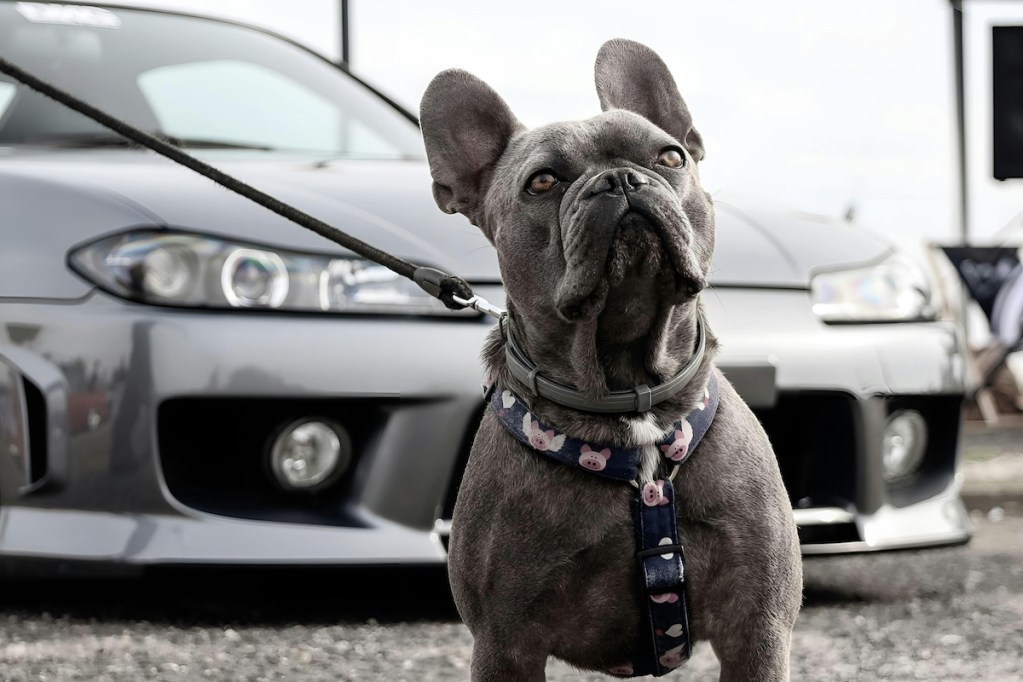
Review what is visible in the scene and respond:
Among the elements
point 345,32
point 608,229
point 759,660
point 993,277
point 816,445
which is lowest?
point 993,277

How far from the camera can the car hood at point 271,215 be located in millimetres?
3924

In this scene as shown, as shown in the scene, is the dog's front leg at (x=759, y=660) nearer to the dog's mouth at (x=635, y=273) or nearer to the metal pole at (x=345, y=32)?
the dog's mouth at (x=635, y=273)

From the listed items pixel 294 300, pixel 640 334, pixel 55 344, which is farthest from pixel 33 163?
pixel 640 334

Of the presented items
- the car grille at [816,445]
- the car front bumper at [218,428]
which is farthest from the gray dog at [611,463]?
the car grille at [816,445]

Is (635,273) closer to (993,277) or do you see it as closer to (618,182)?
(618,182)

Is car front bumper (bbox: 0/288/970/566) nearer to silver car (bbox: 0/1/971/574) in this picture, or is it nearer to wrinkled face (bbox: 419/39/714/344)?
silver car (bbox: 0/1/971/574)

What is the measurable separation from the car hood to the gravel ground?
862 mm

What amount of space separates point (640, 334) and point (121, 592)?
2366 millimetres

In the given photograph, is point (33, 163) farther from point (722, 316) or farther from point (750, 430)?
point (750, 430)

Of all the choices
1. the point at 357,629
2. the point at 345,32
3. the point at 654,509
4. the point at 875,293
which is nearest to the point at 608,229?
the point at 654,509

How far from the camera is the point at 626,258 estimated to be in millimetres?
2387

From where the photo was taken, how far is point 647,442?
2555 mm

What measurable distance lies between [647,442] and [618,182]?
0.45 meters

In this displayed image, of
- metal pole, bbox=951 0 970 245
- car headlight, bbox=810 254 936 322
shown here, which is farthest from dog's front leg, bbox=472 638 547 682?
metal pole, bbox=951 0 970 245
